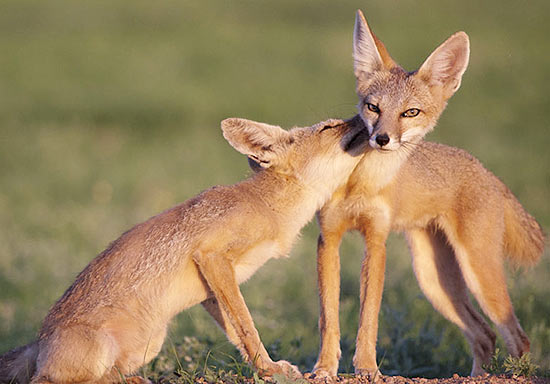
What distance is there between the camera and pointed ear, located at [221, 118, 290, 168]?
607 cm

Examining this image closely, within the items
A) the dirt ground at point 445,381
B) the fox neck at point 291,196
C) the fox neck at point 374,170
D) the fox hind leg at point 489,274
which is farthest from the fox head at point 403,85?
the dirt ground at point 445,381

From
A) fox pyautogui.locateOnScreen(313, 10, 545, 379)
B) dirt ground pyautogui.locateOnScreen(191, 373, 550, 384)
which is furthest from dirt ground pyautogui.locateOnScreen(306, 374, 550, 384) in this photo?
fox pyautogui.locateOnScreen(313, 10, 545, 379)

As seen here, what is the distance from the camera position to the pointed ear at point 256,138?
6.07m

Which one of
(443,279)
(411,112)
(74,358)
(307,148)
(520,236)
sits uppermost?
(411,112)

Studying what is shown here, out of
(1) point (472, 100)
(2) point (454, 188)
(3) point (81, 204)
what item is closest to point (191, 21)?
(1) point (472, 100)

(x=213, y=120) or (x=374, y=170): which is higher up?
(x=374, y=170)

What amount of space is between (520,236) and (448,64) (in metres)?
1.97

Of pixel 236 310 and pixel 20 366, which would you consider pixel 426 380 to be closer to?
pixel 236 310

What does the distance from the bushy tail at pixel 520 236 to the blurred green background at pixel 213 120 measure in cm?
54

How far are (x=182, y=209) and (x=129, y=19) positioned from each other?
2713 cm

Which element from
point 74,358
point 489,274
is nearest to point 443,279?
point 489,274

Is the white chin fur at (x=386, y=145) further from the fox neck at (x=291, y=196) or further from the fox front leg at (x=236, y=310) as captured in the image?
the fox front leg at (x=236, y=310)

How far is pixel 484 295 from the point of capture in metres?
6.71

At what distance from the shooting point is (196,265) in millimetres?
5598
